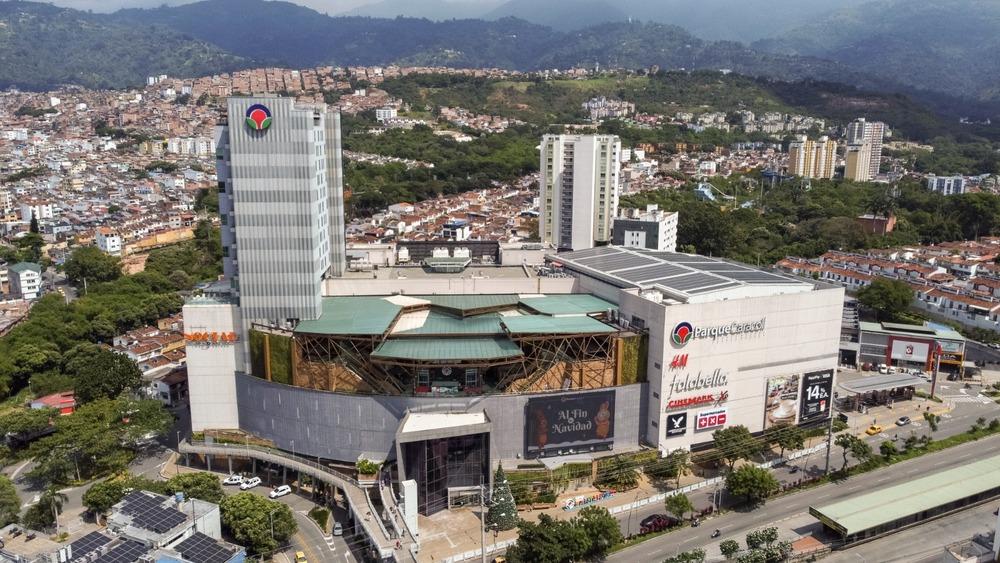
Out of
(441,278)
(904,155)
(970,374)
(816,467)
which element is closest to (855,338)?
(970,374)

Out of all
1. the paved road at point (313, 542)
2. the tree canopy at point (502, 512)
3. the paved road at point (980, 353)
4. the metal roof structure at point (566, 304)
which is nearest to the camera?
the paved road at point (313, 542)

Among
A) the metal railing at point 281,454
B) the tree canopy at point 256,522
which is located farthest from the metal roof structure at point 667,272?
the tree canopy at point 256,522

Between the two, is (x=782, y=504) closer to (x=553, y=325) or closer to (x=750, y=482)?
(x=750, y=482)

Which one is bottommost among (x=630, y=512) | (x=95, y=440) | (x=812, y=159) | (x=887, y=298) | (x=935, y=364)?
(x=630, y=512)

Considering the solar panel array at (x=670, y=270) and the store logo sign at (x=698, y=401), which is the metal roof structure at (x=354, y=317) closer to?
the solar panel array at (x=670, y=270)

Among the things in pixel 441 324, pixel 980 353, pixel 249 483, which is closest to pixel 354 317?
pixel 441 324

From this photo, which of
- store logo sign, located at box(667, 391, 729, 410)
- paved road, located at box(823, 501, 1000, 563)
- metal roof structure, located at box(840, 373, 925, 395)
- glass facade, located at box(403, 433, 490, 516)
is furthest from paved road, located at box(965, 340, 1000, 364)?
glass facade, located at box(403, 433, 490, 516)

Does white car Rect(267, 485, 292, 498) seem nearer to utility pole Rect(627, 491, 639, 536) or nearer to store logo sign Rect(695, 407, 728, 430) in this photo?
utility pole Rect(627, 491, 639, 536)
